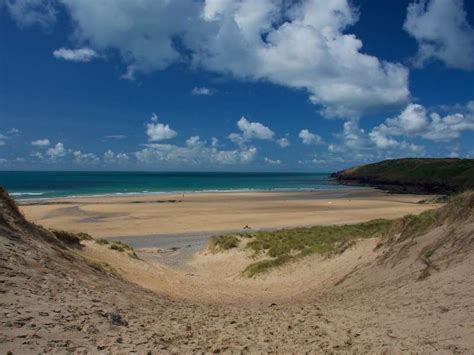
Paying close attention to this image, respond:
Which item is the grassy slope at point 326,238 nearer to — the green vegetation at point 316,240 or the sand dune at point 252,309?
the green vegetation at point 316,240

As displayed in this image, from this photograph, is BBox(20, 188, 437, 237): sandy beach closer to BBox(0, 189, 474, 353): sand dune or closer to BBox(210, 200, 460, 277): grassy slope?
BBox(210, 200, 460, 277): grassy slope

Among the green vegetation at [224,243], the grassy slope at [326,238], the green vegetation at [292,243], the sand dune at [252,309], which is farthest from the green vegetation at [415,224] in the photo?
the green vegetation at [224,243]

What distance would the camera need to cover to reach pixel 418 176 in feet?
383

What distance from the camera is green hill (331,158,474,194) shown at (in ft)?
330

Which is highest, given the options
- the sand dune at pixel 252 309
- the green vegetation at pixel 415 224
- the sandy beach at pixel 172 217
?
the green vegetation at pixel 415 224

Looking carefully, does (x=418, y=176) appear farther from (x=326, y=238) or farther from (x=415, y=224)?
(x=415, y=224)

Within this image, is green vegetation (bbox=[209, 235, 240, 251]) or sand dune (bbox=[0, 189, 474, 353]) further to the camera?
green vegetation (bbox=[209, 235, 240, 251])

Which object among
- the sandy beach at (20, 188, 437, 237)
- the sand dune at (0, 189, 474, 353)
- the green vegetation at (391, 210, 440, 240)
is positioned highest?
the green vegetation at (391, 210, 440, 240)

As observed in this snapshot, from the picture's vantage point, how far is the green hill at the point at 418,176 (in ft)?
330

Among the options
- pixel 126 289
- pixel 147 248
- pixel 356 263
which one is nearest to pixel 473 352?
pixel 126 289

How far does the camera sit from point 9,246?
10.5m

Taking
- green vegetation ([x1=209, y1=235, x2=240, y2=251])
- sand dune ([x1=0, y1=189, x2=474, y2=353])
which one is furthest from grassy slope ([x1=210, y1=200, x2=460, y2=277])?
sand dune ([x1=0, y1=189, x2=474, y2=353])

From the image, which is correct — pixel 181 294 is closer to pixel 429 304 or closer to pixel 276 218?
pixel 429 304

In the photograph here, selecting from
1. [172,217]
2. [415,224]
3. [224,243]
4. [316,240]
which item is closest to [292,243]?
[316,240]
